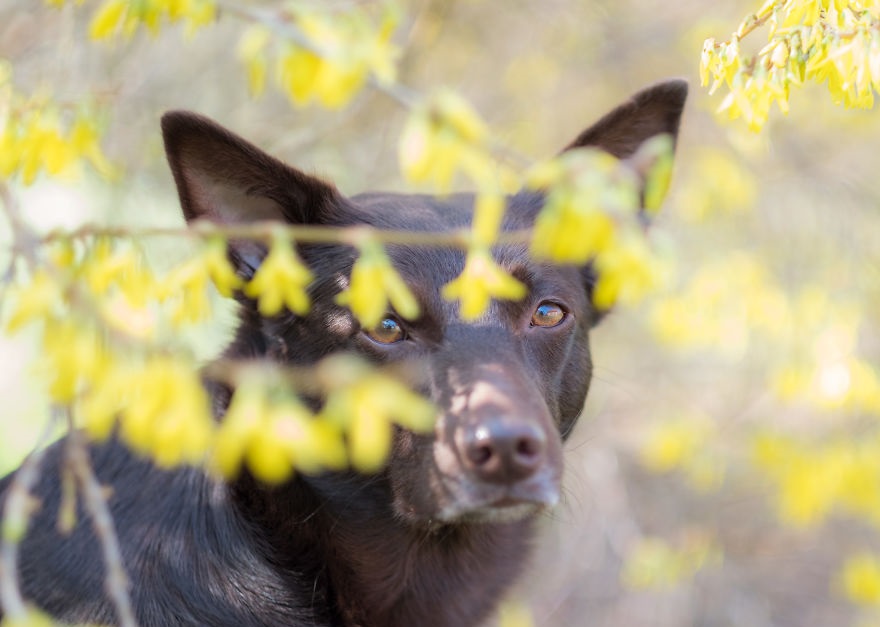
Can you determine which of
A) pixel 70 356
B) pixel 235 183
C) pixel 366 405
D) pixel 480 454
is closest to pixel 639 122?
pixel 235 183

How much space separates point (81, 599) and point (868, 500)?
12.3ft

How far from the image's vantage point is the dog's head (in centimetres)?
251

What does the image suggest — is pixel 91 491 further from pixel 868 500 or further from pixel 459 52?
pixel 459 52

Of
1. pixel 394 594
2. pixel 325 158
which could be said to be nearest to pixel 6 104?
pixel 394 594

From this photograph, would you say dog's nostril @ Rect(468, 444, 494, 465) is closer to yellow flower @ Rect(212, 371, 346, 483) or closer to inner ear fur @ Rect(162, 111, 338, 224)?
yellow flower @ Rect(212, 371, 346, 483)

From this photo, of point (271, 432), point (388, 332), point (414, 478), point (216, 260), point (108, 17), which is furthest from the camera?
point (388, 332)

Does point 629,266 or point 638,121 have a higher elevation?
point 629,266

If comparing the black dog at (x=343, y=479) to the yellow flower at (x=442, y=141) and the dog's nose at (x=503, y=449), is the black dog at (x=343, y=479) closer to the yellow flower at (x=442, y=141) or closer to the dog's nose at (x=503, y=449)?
the dog's nose at (x=503, y=449)

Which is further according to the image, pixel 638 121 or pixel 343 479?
pixel 638 121

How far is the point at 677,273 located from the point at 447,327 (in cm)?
343

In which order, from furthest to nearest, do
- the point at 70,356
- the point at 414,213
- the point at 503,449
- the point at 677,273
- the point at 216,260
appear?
the point at 677,273, the point at 414,213, the point at 503,449, the point at 216,260, the point at 70,356

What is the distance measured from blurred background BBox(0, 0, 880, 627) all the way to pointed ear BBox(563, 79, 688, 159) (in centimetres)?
112

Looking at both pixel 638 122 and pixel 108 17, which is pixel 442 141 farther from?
pixel 638 122

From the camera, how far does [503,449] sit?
7.80 ft
